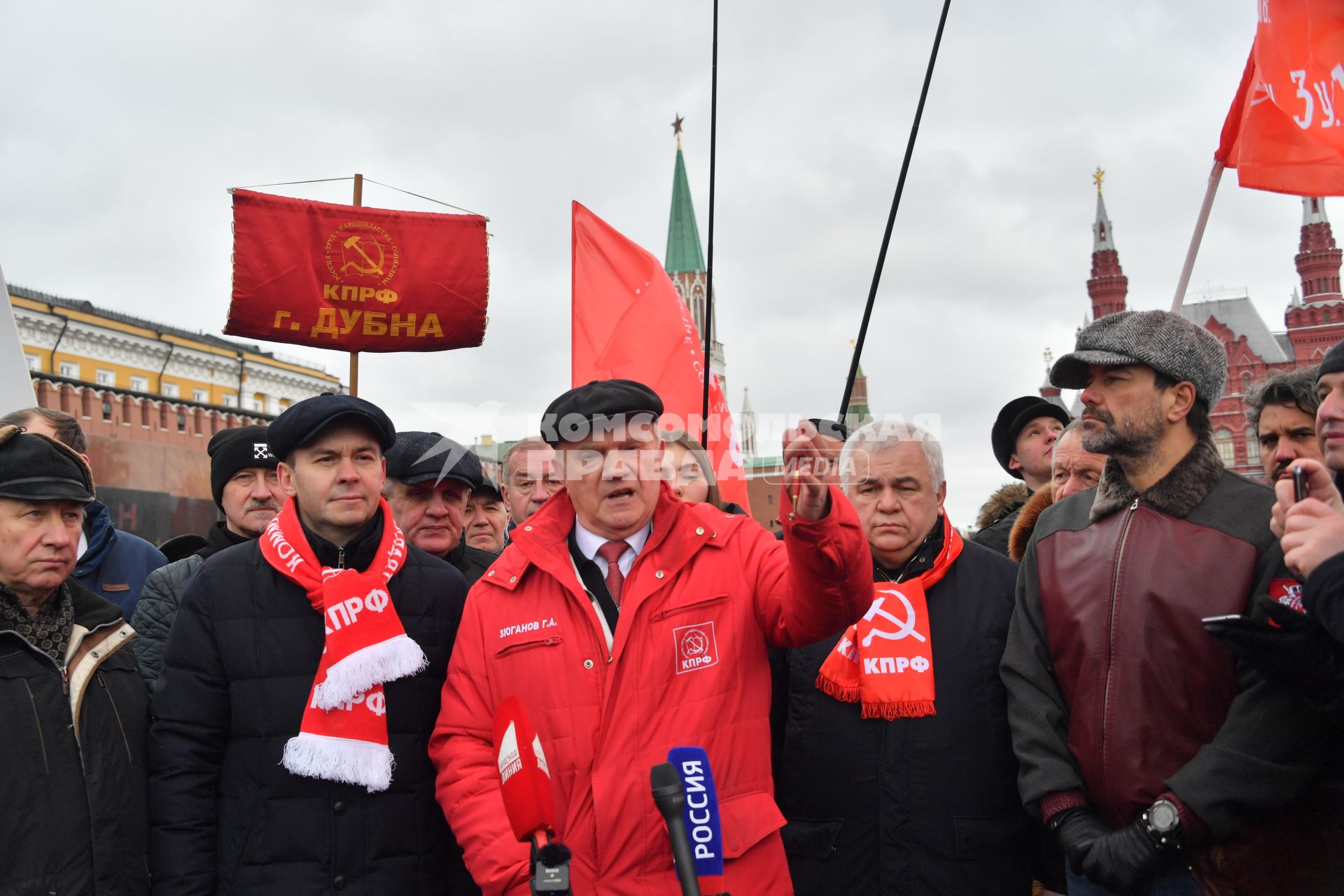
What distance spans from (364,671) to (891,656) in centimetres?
143

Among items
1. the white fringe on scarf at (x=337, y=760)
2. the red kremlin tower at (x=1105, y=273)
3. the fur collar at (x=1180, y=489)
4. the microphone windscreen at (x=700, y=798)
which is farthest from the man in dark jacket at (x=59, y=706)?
the red kremlin tower at (x=1105, y=273)

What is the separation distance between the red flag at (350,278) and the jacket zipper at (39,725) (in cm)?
334

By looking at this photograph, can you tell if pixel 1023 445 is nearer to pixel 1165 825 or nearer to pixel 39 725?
pixel 1165 825

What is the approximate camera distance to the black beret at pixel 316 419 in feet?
9.53

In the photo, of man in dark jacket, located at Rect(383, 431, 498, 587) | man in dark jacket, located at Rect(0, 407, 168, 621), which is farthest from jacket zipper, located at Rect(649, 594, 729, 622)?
man in dark jacket, located at Rect(0, 407, 168, 621)

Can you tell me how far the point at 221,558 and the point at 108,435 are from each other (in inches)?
1060

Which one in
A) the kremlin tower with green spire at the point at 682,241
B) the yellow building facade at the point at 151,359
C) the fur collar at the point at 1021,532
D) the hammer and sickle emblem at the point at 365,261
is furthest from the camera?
the kremlin tower with green spire at the point at 682,241

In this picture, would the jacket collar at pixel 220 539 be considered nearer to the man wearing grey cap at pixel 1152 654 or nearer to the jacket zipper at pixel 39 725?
the jacket zipper at pixel 39 725

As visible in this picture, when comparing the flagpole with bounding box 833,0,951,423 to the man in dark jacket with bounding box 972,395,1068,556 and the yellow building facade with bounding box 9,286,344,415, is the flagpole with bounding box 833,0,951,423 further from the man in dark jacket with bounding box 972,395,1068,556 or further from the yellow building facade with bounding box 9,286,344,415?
the yellow building facade with bounding box 9,286,344,415

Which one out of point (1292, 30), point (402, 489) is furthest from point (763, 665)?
point (1292, 30)

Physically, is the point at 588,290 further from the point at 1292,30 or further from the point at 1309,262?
the point at 1309,262

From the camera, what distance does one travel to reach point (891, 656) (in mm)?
2938

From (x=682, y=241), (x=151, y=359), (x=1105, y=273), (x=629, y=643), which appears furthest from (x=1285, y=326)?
(x=629, y=643)

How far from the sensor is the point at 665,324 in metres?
6.96
